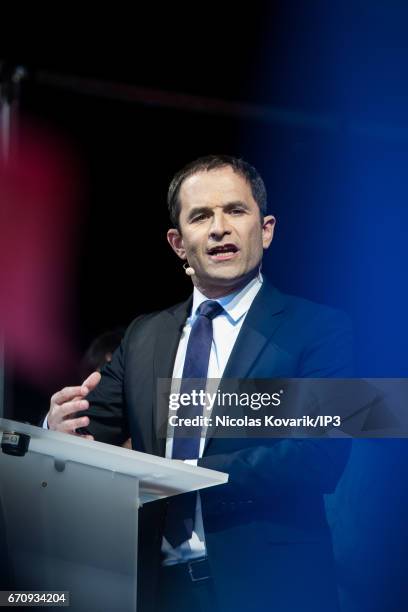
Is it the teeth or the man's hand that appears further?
the teeth

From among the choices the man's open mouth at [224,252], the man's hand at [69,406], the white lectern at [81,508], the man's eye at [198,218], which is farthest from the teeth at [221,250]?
the white lectern at [81,508]

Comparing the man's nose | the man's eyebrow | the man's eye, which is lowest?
the man's nose

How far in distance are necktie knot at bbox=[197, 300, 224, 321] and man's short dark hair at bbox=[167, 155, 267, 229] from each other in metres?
0.30

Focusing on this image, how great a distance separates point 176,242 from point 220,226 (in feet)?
0.73

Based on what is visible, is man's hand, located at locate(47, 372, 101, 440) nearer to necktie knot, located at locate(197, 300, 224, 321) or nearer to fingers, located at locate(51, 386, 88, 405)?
fingers, located at locate(51, 386, 88, 405)

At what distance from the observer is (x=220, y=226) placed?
2410 mm

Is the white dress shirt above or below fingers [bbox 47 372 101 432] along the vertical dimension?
above

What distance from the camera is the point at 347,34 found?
2926 mm

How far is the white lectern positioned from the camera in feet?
4.65

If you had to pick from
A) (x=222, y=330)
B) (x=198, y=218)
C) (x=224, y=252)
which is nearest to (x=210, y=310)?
(x=222, y=330)

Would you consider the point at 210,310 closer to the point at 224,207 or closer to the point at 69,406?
the point at 224,207

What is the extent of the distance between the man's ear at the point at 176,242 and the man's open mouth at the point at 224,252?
165 mm

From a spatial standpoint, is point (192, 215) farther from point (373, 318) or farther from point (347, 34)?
point (347, 34)

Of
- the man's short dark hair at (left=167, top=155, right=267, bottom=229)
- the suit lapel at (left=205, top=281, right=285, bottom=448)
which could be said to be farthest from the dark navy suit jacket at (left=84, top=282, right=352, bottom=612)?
the man's short dark hair at (left=167, top=155, right=267, bottom=229)
